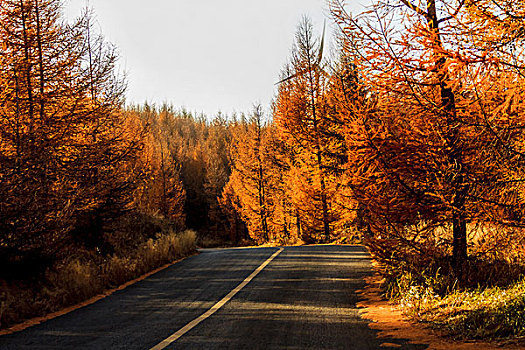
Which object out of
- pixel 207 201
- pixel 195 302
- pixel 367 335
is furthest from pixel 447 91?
pixel 207 201

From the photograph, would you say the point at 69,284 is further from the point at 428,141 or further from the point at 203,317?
the point at 428,141

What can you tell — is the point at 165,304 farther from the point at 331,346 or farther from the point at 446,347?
the point at 446,347

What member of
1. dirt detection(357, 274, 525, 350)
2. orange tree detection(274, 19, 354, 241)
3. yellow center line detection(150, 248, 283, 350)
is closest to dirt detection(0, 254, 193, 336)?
yellow center line detection(150, 248, 283, 350)

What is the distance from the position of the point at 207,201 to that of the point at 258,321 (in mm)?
56878

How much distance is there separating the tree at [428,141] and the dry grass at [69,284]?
6.48 m

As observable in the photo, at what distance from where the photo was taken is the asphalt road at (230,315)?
18.7 ft


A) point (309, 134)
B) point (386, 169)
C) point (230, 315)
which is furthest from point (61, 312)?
point (309, 134)

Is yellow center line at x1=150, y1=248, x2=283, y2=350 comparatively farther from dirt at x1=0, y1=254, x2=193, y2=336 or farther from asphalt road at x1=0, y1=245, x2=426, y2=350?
dirt at x1=0, y1=254, x2=193, y2=336

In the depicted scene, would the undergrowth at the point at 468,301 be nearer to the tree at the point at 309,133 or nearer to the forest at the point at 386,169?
the forest at the point at 386,169

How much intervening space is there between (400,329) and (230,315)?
271cm

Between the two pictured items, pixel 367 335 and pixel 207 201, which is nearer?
pixel 367 335

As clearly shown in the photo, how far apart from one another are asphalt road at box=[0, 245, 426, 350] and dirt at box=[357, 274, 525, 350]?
205mm

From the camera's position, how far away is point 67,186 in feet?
39.4

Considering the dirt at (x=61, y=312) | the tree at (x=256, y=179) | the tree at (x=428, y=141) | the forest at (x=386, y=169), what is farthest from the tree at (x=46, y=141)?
the tree at (x=256, y=179)
